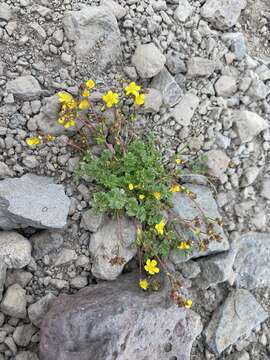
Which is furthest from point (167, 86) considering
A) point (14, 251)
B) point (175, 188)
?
point (14, 251)

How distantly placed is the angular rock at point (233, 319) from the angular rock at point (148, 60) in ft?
7.71

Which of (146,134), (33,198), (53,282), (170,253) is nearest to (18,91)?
(33,198)

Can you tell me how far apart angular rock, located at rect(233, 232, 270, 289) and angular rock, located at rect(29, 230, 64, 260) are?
1816 mm

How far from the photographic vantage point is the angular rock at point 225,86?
5031 mm

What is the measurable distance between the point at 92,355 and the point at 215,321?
143 cm

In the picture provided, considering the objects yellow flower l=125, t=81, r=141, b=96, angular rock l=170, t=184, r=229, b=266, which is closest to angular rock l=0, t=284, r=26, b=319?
angular rock l=170, t=184, r=229, b=266

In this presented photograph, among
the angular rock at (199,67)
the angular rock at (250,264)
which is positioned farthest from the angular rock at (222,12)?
the angular rock at (250,264)

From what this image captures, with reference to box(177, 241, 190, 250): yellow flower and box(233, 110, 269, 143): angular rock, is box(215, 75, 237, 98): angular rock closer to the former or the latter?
box(233, 110, 269, 143): angular rock

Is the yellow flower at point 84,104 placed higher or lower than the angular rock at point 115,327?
higher

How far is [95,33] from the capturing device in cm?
463

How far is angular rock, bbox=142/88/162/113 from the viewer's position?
464 centimetres

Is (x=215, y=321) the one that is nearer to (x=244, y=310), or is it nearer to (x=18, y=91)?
(x=244, y=310)

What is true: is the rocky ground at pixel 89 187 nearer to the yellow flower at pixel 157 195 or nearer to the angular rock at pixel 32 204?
the angular rock at pixel 32 204

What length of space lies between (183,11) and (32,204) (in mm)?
2548
